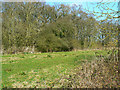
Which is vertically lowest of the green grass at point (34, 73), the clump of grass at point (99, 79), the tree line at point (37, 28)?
the green grass at point (34, 73)

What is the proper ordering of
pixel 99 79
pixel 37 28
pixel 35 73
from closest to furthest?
pixel 99 79, pixel 35 73, pixel 37 28

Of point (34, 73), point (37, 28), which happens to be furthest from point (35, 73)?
point (37, 28)

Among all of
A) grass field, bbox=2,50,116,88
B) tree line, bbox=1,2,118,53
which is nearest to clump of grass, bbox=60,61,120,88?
grass field, bbox=2,50,116,88

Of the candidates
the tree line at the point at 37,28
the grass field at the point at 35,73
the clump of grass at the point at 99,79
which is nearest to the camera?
the clump of grass at the point at 99,79

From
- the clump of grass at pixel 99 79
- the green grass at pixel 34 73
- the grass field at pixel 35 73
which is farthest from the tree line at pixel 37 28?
the clump of grass at pixel 99 79

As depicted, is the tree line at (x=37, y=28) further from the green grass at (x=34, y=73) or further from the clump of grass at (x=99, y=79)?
the clump of grass at (x=99, y=79)

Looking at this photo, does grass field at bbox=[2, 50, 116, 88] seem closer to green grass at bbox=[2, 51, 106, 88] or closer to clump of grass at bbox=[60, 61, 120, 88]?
green grass at bbox=[2, 51, 106, 88]

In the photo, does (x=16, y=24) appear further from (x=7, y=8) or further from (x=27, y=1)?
(x=27, y=1)

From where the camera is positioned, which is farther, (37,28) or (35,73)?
(37,28)

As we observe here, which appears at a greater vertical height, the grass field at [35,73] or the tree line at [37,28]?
the tree line at [37,28]

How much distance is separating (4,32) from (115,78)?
9429 mm

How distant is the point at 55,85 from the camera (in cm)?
298

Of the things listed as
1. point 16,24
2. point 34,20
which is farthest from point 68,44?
point 16,24

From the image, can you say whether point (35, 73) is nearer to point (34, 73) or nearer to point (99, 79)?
point (34, 73)
